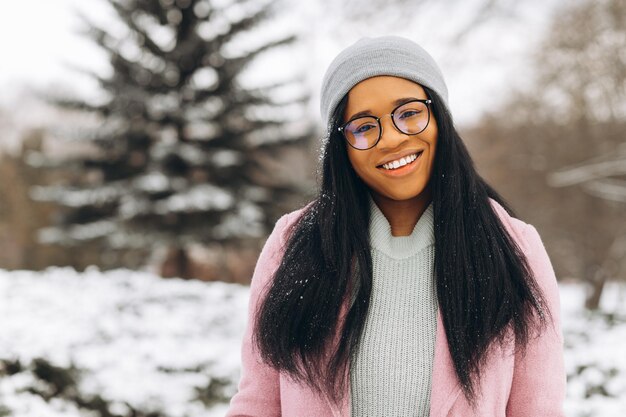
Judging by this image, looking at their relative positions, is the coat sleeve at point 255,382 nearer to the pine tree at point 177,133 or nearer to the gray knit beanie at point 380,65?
the gray knit beanie at point 380,65

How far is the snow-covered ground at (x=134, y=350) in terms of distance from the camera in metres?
4.96

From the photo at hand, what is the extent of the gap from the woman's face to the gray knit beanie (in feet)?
0.07

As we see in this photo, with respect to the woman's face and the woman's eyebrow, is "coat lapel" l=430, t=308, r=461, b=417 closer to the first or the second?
the woman's face

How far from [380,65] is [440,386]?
785 millimetres

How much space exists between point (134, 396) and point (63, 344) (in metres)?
1.45

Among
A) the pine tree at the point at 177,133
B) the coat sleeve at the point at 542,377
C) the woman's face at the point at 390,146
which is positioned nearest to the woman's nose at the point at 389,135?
the woman's face at the point at 390,146

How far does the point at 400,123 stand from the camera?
5.05 ft

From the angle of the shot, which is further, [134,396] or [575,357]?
[575,357]

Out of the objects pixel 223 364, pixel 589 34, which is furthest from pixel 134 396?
pixel 589 34

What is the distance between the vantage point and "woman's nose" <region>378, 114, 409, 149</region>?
5.01ft

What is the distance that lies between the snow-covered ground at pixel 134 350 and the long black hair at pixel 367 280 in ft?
11.5

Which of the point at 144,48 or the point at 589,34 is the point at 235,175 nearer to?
the point at 144,48

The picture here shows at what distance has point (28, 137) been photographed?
67.8 ft

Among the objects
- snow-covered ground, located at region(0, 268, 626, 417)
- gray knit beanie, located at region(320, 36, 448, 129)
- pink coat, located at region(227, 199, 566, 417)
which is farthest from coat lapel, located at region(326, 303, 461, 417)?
snow-covered ground, located at region(0, 268, 626, 417)
